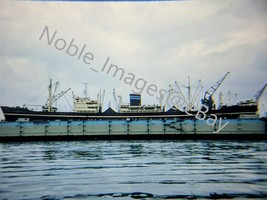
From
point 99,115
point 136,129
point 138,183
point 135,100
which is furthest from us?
point 135,100

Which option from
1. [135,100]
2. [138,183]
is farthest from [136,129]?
[135,100]

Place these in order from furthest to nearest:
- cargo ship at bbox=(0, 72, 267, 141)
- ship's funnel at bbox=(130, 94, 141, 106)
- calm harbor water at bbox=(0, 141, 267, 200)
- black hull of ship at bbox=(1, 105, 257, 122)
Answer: ship's funnel at bbox=(130, 94, 141, 106) < black hull of ship at bbox=(1, 105, 257, 122) < cargo ship at bbox=(0, 72, 267, 141) < calm harbor water at bbox=(0, 141, 267, 200)

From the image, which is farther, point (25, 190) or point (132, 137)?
point (132, 137)

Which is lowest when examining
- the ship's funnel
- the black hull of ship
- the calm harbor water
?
the calm harbor water

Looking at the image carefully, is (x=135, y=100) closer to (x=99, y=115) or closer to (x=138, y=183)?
(x=99, y=115)

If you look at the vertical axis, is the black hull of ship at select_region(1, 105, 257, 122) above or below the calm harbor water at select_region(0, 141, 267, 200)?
above

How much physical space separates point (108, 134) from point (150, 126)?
357 inches

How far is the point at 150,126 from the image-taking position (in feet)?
163

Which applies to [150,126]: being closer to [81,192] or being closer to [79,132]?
[79,132]

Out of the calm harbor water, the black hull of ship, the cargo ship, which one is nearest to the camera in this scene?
the calm harbor water

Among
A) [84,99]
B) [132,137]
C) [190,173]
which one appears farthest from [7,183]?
[84,99]

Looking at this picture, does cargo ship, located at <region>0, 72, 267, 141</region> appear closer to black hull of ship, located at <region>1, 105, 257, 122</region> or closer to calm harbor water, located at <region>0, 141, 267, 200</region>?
black hull of ship, located at <region>1, 105, 257, 122</region>

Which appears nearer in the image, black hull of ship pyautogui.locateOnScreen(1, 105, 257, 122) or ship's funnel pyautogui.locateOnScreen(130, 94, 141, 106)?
black hull of ship pyautogui.locateOnScreen(1, 105, 257, 122)

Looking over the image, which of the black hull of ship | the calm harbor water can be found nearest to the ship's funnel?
the black hull of ship
